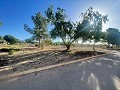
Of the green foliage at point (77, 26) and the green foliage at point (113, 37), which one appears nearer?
the green foliage at point (77, 26)

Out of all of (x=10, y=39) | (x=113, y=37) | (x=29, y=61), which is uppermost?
(x=10, y=39)

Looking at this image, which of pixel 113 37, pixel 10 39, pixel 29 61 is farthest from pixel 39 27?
pixel 10 39

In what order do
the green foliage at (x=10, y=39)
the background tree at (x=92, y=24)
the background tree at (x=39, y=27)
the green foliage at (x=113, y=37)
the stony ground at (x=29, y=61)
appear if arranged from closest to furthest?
the stony ground at (x=29, y=61) → the background tree at (x=92, y=24) → the background tree at (x=39, y=27) → the green foliage at (x=113, y=37) → the green foliage at (x=10, y=39)

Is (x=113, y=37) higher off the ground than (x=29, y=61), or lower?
higher

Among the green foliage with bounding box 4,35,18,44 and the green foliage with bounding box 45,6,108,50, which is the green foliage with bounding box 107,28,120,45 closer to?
the green foliage with bounding box 45,6,108,50

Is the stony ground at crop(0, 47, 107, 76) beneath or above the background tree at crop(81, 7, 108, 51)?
beneath

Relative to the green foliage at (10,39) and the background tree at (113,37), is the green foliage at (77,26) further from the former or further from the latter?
the green foliage at (10,39)

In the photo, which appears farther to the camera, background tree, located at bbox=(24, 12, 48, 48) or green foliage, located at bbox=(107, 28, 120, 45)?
green foliage, located at bbox=(107, 28, 120, 45)

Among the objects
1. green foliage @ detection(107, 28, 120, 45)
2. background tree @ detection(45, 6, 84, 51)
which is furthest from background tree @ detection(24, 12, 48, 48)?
green foliage @ detection(107, 28, 120, 45)

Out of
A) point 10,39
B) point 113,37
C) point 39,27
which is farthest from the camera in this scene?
point 10,39

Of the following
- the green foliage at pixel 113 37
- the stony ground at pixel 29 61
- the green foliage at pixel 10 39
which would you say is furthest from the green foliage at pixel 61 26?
the green foliage at pixel 10 39

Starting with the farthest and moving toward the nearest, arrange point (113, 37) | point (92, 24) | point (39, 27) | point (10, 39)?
point (10, 39)
point (113, 37)
point (39, 27)
point (92, 24)

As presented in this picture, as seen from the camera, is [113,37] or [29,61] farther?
[113,37]

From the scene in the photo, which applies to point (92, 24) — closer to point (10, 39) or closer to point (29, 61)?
point (29, 61)
